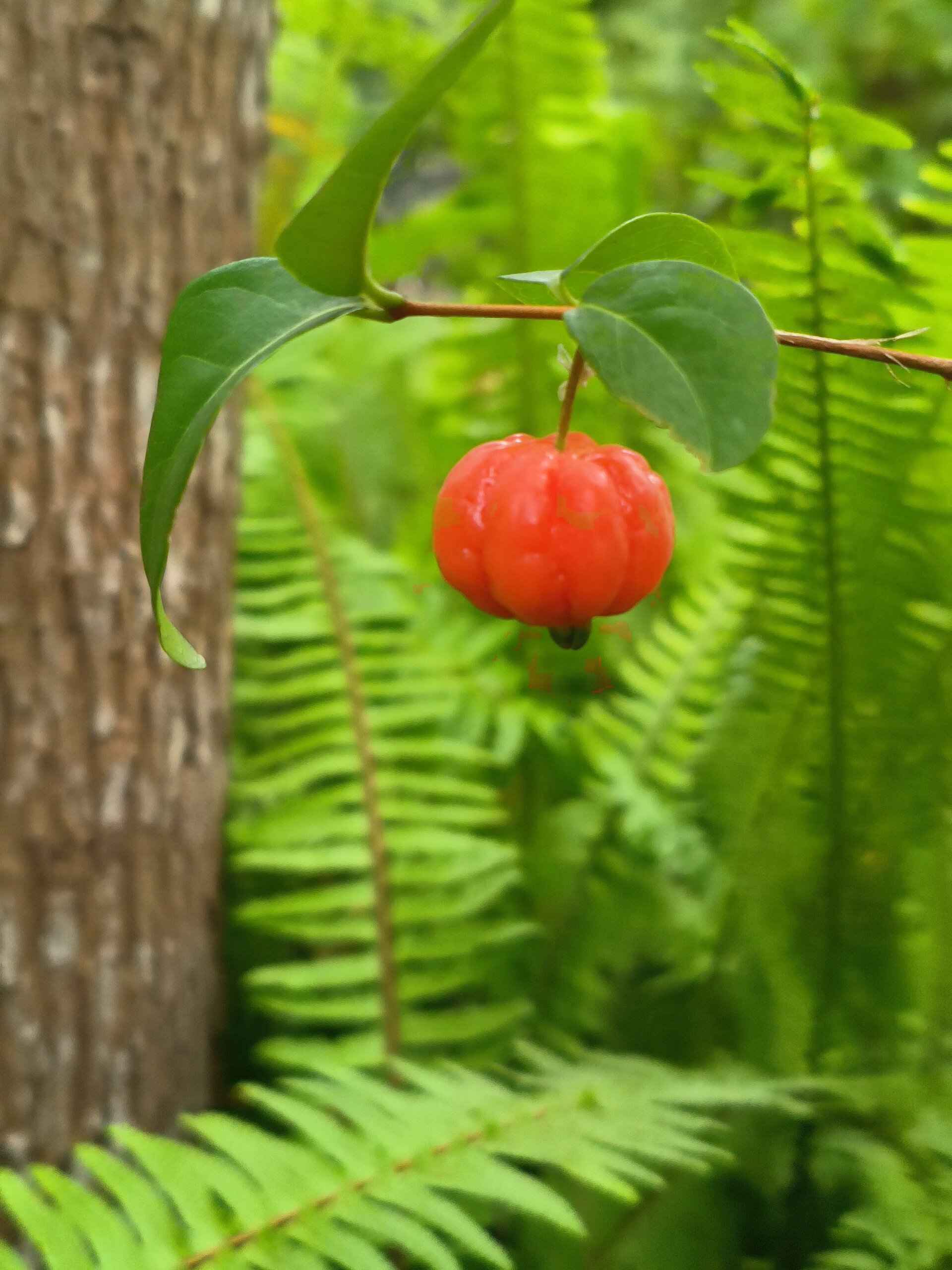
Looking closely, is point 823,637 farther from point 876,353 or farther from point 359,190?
point 359,190

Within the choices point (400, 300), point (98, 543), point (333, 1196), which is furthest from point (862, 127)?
point (333, 1196)

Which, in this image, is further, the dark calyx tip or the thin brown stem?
the thin brown stem

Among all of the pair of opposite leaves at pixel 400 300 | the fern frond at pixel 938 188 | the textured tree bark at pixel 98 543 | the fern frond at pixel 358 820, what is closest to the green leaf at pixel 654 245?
the pair of opposite leaves at pixel 400 300

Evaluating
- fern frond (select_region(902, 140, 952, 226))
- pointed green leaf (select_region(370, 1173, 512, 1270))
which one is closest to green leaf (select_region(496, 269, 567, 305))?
fern frond (select_region(902, 140, 952, 226))

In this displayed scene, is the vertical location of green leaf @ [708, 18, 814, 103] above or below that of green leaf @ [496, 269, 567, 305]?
above

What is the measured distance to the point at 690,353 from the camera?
331 mm

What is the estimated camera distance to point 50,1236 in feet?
2.17

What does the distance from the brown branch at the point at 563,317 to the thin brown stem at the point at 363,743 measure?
31.7 inches

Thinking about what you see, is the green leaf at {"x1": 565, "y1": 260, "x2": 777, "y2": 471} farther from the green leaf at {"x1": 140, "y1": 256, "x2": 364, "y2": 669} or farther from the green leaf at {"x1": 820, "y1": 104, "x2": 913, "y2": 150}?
the green leaf at {"x1": 820, "y1": 104, "x2": 913, "y2": 150}

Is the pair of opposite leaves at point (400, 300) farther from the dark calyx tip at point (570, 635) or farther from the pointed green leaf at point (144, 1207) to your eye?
the pointed green leaf at point (144, 1207)

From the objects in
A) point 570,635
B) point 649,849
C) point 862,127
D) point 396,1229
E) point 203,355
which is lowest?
point 396,1229

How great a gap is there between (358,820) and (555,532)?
795mm

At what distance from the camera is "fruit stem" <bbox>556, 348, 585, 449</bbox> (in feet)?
1.30

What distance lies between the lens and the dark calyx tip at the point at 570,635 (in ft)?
1.39
